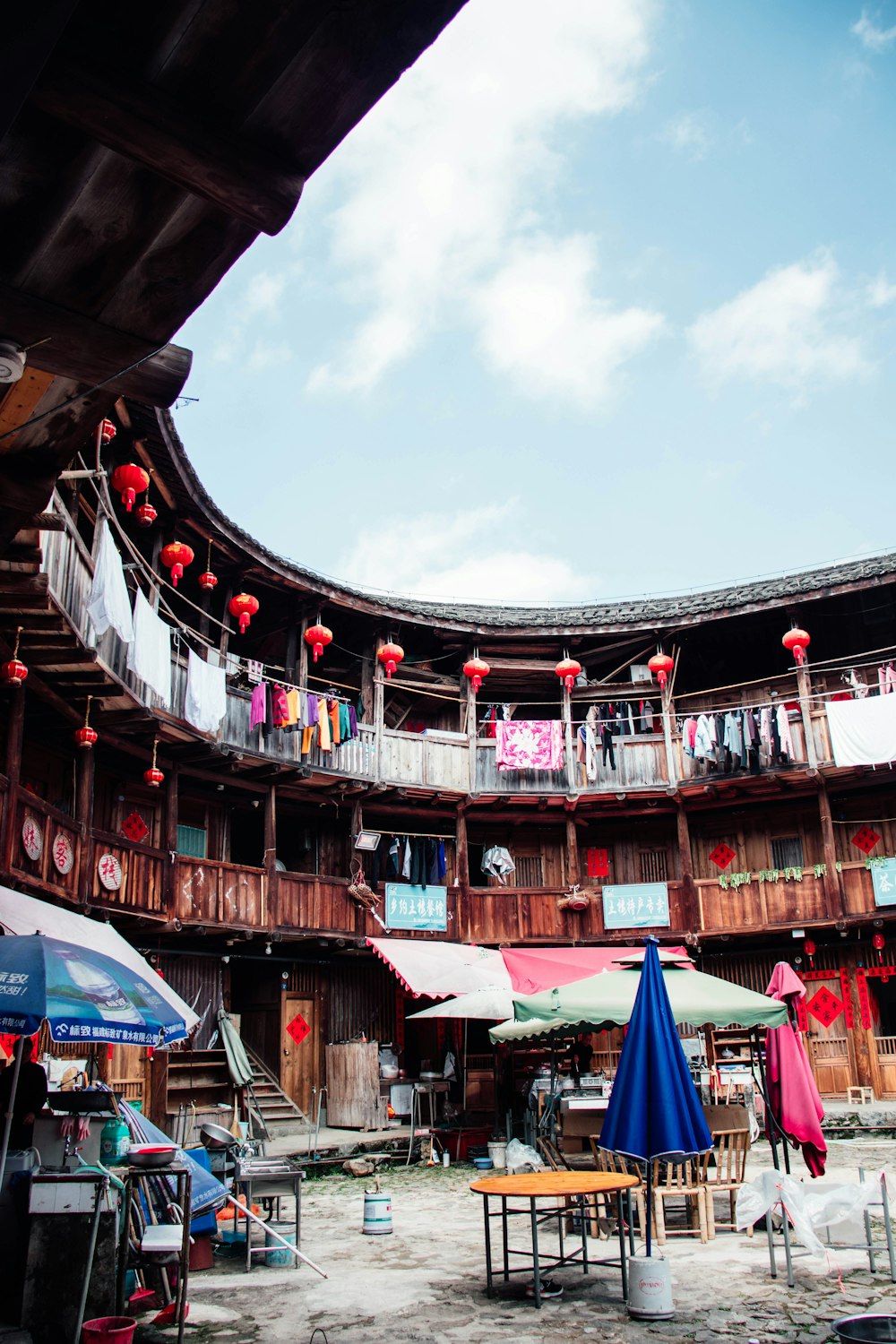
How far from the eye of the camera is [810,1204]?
8203 millimetres

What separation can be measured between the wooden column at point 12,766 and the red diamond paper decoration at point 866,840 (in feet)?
56.1

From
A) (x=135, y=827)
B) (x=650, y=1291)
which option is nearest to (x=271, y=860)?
(x=135, y=827)

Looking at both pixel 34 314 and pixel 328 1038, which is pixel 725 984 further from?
pixel 328 1038

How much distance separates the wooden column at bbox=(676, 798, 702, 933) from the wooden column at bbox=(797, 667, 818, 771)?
2979mm

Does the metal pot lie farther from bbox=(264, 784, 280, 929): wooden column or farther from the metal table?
bbox=(264, 784, 280, 929): wooden column

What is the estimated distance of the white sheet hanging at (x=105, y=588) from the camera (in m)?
12.3

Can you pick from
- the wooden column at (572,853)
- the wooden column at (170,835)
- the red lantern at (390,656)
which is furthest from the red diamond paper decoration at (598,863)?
the wooden column at (170,835)

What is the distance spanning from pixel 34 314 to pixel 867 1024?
70.2ft

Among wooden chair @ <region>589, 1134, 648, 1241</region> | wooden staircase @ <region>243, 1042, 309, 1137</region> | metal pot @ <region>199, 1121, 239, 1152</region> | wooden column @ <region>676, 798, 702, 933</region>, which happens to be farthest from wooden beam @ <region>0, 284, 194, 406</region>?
wooden column @ <region>676, 798, 702, 933</region>

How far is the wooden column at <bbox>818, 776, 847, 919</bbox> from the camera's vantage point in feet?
68.1

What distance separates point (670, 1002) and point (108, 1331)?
18.1ft

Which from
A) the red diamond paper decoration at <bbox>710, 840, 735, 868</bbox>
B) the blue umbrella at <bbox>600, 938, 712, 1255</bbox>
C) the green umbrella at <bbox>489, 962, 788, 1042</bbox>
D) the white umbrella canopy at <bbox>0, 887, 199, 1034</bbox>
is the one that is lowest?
the blue umbrella at <bbox>600, 938, 712, 1255</bbox>

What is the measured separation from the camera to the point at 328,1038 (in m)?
21.8

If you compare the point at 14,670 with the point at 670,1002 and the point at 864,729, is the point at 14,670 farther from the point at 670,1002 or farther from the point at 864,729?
the point at 864,729
